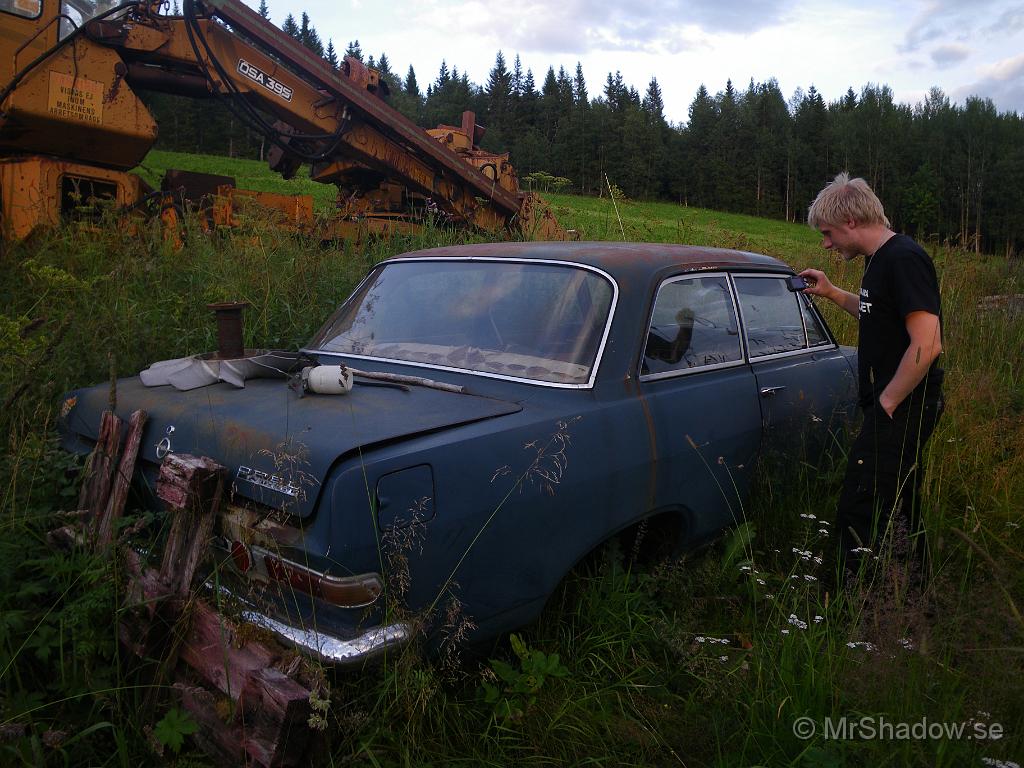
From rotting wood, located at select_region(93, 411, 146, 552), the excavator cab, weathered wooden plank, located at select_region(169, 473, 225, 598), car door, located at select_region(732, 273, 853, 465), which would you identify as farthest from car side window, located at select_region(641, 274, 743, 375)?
the excavator cab

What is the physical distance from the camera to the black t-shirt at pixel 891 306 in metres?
2.98

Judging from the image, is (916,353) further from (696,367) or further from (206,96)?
(206,96)

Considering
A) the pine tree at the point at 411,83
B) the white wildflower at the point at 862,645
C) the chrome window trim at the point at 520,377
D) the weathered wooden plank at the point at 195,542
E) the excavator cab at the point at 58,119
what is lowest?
the white wildflower at the point at 862,645

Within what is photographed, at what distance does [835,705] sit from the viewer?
2.17 metres

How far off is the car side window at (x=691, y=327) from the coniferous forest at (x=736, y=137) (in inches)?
1142

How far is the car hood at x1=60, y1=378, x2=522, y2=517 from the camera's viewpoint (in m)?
2.21

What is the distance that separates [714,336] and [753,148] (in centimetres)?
8073

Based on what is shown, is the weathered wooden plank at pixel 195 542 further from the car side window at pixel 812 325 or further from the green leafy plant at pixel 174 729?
the car side window at pixel 812 325

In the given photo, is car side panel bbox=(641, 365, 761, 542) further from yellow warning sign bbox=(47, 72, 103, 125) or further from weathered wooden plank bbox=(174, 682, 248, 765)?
yellow warning sign bbox=(47, 72, 103, 125)

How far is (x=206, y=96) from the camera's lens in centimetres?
901

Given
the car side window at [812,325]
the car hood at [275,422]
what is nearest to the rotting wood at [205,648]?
the car hood at [275,422]

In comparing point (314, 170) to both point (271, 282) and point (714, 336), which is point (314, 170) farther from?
point (714, 336)

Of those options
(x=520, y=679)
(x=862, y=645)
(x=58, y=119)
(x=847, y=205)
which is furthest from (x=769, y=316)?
(x=58, y=119)

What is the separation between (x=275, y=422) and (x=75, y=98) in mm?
6790
